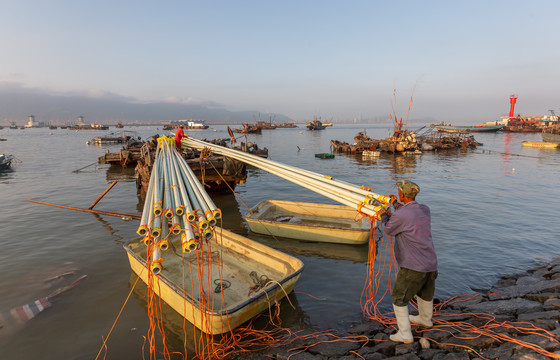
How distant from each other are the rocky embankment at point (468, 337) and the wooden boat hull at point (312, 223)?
4.19 meters

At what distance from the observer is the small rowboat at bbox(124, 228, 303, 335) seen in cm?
562

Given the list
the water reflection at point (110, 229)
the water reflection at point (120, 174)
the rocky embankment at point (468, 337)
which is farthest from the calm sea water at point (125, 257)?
the water reflection at point (120, 174)

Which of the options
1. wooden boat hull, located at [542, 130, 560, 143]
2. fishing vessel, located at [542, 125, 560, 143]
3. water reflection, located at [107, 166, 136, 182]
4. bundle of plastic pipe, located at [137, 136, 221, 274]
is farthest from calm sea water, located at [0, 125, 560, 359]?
fishing vessel, located at [542, 125, 560, 143]

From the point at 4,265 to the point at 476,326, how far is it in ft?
46.1

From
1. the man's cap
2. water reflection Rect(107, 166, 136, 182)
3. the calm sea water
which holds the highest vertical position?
the man's cap

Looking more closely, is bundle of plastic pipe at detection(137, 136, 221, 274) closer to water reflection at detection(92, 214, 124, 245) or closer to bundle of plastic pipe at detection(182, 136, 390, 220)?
bundle of plastic pipe at detection(182, 136, 390, 220)

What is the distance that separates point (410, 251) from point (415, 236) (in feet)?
0.93

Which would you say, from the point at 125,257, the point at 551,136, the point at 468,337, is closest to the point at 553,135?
the point at 551,136

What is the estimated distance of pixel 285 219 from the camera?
12.5 m

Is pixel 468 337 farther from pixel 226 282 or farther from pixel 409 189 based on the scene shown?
pixel 226 282

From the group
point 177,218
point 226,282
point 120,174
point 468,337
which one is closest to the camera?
point 468,337

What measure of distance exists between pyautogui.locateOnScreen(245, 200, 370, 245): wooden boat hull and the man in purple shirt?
5.64m

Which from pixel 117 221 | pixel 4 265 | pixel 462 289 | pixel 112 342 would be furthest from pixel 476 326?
pixel 117 221

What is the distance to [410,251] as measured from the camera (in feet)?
15.0
